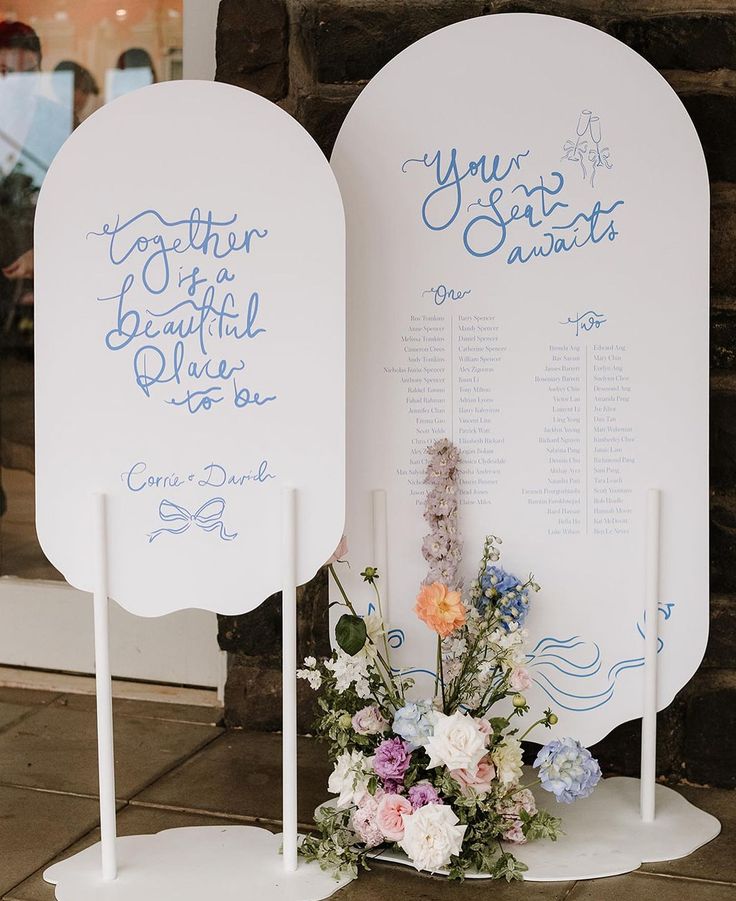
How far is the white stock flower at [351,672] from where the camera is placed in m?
1.92

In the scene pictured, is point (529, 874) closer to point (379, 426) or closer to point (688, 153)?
point (379, 426)

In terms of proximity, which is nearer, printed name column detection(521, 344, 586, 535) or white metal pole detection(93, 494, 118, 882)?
white metal pole detection(93, 494, 118, 882)

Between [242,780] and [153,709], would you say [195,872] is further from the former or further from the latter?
[153,709]

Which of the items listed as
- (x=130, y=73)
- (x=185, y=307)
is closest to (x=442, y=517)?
(x=185, y=307)

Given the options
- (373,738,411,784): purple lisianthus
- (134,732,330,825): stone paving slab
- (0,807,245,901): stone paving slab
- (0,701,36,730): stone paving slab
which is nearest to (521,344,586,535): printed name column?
(373,738,411,784): purple lisianthus

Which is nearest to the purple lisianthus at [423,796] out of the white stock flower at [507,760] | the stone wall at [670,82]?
the white stock flower at [507,760]

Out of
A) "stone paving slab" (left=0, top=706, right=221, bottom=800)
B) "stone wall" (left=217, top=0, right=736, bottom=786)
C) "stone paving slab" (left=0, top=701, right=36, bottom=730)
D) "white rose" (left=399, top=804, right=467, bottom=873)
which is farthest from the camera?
"stone paving slab" (left=0, top=701, right=36, bottom=730)

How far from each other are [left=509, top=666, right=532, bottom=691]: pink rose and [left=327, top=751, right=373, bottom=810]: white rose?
27 cm

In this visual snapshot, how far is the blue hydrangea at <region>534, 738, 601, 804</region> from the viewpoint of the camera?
6.15 ft

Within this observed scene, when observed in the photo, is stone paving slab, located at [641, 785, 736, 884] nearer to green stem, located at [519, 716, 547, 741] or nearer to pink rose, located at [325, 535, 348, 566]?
green stem, located at [519, 716, 547, 741]

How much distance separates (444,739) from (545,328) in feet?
2.39

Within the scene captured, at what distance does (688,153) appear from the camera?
1.97 meters

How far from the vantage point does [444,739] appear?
5.96ft

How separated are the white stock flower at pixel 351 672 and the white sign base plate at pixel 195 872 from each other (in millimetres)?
294
